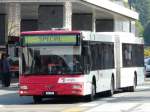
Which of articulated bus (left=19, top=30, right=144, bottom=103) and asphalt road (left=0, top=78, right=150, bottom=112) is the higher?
articulated bus (left=19, top=30, right=144, bottom=103)

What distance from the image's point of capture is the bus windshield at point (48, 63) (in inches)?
1013

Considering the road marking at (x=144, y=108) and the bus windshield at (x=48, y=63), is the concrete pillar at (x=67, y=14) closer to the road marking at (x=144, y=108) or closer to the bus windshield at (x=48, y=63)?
the bus windshield at (x=48, y=63)

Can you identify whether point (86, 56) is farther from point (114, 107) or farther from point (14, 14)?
point (14, 14)

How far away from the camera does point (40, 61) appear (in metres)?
25.9

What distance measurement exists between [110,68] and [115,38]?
1.95 m

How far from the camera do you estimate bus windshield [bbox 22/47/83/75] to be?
25734 millimetres

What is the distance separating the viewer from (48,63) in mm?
25828

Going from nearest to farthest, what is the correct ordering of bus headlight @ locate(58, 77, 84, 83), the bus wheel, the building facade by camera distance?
bus headlight @ locate(58, 77, 84, 83) < the bus wheel < the building facade

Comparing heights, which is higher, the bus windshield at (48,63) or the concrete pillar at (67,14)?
the concrete pillar at (67,14)

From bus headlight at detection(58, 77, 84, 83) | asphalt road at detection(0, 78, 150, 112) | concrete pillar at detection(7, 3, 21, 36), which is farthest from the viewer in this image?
concrete pillar at detection(7, 3, 21, 36)

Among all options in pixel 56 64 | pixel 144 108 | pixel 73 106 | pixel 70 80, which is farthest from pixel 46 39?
pixel 144 108

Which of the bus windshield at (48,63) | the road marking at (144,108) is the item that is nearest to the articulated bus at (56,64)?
the bus windshield at (48,63)

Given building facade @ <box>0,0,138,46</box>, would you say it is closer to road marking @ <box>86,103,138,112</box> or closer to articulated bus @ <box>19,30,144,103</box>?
articulated bus @ <box>19,30,144,103</box>

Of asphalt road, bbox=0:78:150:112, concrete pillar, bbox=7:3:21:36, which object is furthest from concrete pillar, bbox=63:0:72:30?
asphalt road, bbox=0:78:150:112
